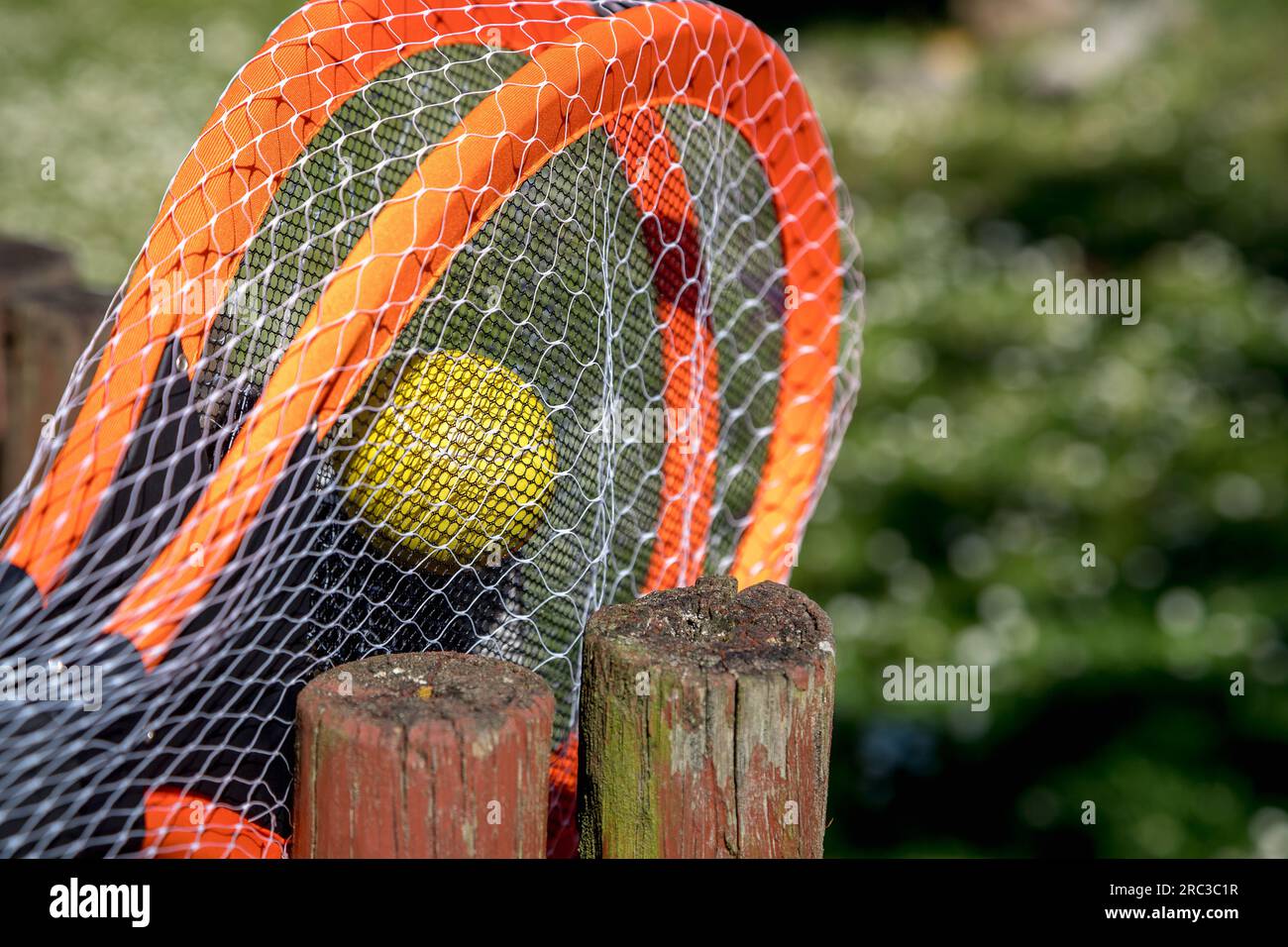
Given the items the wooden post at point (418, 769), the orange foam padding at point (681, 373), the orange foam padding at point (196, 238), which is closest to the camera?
the wooden post at point (418, 769)

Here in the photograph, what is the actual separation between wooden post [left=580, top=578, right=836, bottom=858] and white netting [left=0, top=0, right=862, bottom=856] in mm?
390

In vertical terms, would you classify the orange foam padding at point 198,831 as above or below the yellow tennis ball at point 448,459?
below

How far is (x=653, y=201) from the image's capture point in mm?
2158

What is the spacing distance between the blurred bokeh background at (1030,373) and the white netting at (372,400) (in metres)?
1.44

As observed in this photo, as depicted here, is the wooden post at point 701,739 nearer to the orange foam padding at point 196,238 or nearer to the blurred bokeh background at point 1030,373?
the orange foam padding at point 196,238

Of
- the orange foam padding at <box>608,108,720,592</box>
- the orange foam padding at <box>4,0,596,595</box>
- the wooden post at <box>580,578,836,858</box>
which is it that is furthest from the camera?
the orange foam padding at <box>608,108,720,592</box>

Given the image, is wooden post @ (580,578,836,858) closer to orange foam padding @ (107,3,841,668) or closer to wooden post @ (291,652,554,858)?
wooden post @ (291,652,554,858)

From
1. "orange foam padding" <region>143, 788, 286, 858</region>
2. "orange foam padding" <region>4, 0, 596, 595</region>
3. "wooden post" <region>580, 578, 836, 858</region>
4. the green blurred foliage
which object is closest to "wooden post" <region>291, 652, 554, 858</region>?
"wooden post" <region>580, 578, 836, 858</region>

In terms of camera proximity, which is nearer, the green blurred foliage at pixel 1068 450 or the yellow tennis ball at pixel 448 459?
the yellow tennis ball at pixel 448 459

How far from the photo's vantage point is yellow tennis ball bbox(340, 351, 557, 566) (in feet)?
5.71

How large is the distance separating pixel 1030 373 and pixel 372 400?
3800mm

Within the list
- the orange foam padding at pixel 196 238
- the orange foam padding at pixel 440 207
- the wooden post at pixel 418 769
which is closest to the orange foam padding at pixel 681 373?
the orange foam padding at pixel 440 207

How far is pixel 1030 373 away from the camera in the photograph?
5.12 meters

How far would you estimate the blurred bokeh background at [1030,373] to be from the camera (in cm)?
331
